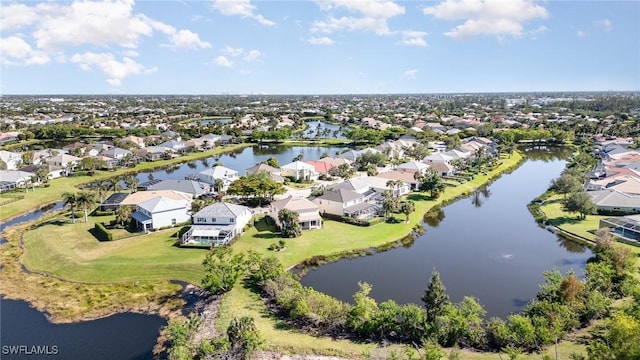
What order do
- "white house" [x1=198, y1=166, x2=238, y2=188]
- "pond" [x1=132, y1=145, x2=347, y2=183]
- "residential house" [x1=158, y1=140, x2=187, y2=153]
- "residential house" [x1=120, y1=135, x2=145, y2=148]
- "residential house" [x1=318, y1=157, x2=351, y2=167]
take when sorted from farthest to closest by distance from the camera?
"residential house" [x1=120, y1=135, x2=145, y2=148]
"residential house" [x1=158, y1=140, x2=187, y2=153]
"pond" [x1=132, y1=145, x2=347, y2=183]
"residential house" [x1=318, y1=157, x2=351, y2=167]
"white house" [x1=198, y1=166, x2=238, y2=188]

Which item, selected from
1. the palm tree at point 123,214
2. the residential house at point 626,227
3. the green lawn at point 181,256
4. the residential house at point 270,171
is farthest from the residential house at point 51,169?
the residential house at point 626,227

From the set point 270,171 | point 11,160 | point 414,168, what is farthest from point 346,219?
point 11,160

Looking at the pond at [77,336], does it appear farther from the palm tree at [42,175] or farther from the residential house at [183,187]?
the palm tree at [42,175]

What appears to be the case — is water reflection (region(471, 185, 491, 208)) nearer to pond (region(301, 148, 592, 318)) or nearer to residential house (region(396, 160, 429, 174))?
pond (region(301, 148, 592, 318))

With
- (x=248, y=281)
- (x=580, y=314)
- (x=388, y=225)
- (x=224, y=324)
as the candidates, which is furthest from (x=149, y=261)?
(x=580, y=314)

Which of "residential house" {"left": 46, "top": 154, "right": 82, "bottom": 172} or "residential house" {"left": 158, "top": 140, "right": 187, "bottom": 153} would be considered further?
"residential house" {"left": 158, "top": 140, "right": 187, "bottom": 153}

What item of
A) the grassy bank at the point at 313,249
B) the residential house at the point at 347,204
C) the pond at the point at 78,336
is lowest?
the pond at the point at 78,336

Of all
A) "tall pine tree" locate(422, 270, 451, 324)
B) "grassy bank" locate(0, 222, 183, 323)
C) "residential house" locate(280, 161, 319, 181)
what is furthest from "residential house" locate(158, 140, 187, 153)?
"tall pine tree" locate(422, 270, 451, 324)
